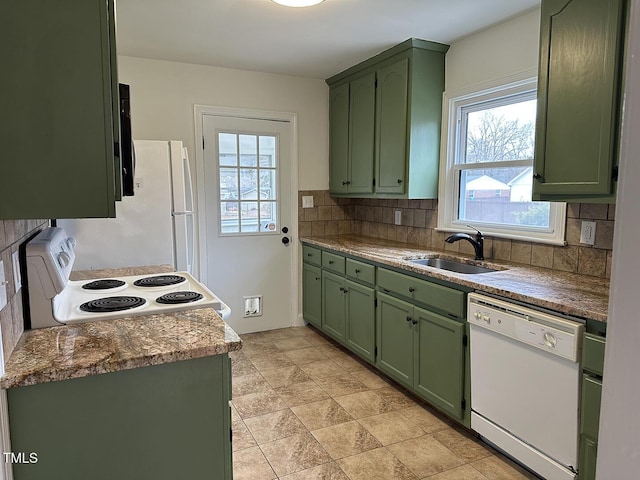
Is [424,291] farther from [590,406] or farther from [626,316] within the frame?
[626,316]

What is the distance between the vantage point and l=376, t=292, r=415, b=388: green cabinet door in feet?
9.09

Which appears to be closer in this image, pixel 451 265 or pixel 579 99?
pixel 579 99

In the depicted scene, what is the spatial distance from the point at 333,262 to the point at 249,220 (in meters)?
0.95

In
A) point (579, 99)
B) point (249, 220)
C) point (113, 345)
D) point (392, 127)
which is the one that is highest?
point (392, 127)

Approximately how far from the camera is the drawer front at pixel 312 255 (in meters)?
3.96

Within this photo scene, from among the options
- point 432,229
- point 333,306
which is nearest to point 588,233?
point 432,229

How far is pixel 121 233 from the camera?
2.92 m

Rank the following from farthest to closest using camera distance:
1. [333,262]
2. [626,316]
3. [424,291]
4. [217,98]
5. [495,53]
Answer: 1. [217,98]
2. [333,262]
3. [495,53]
4. [424,291]
5. [626,316]

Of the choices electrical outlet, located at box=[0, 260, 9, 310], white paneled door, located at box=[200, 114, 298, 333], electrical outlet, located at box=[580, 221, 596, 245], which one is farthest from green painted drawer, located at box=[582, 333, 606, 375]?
white paneled door, located at box=[200, 114, 298, 333]

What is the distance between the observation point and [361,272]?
3.27 meters

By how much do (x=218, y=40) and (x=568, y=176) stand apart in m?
2.44

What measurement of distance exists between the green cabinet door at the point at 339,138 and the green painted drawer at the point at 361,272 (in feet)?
3.07

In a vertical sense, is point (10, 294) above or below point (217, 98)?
below

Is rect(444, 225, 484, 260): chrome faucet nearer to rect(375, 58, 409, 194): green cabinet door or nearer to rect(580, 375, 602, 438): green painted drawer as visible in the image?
rect(375, 58, 409, 194): green cabinet door
